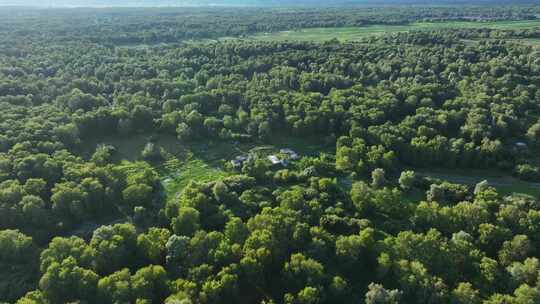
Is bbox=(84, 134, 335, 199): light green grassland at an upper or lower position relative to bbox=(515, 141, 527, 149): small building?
lower

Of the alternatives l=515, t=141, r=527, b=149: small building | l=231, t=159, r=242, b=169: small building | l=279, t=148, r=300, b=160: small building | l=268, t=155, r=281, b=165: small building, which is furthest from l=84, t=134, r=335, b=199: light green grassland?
l=515, t=141, r=527, b=149: small building

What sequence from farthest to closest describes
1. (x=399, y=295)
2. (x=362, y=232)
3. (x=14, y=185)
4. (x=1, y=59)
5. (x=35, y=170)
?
(x=1, y=59)
(x=35, y=170)
(x=14, y=185)
(x=362, y=232)
(x=399, y=295)

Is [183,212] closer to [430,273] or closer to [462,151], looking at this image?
[430,273]

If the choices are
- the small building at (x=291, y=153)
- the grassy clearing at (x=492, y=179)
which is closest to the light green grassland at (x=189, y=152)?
the small building at (x=291, y=153)

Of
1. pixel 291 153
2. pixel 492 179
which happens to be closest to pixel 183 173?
pixel 291 153

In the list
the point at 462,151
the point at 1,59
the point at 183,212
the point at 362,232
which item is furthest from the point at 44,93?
the point at 462,151

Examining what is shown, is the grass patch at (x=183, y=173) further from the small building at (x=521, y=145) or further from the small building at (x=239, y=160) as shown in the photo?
the small building at (x=521, y=145)

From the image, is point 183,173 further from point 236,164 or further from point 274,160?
point 274,160

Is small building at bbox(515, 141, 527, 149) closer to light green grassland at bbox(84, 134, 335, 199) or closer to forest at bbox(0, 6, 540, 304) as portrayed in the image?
forest at bbox(0, 6, 540, 304)
